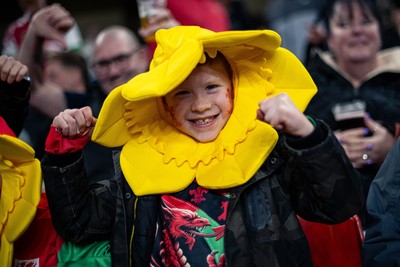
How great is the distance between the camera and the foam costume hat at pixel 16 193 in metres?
2.22

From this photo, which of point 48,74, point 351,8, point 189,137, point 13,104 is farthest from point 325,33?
point 48,74

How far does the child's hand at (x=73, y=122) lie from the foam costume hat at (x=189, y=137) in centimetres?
4

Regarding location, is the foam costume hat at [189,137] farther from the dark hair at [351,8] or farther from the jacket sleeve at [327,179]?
the dark hair at [351,8]

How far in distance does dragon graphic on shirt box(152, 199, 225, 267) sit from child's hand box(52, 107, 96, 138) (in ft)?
1.26

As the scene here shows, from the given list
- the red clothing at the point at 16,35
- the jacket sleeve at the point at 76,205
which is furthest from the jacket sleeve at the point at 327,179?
the red clothing at the point at 16,35

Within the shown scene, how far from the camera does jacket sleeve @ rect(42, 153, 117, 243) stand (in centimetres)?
220

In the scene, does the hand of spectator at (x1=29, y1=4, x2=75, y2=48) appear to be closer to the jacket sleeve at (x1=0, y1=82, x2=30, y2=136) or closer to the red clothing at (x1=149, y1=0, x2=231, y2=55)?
the jacket sleeve at (x1=0, y1=82, x2=30, y2=136)

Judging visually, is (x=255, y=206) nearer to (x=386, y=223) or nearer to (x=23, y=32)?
(x=386, y=223)

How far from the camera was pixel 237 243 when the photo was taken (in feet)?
6.75

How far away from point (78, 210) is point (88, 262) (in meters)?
0.19

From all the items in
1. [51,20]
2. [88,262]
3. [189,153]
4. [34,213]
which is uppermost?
[51,20]

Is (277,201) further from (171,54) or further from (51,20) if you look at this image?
(51,20)

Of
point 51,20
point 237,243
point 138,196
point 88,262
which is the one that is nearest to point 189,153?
point 138,196

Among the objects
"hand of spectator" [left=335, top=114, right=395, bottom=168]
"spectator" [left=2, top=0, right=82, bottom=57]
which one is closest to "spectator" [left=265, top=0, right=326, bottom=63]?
"spectator" [left=2, top=0, right=82, bottom=57]
